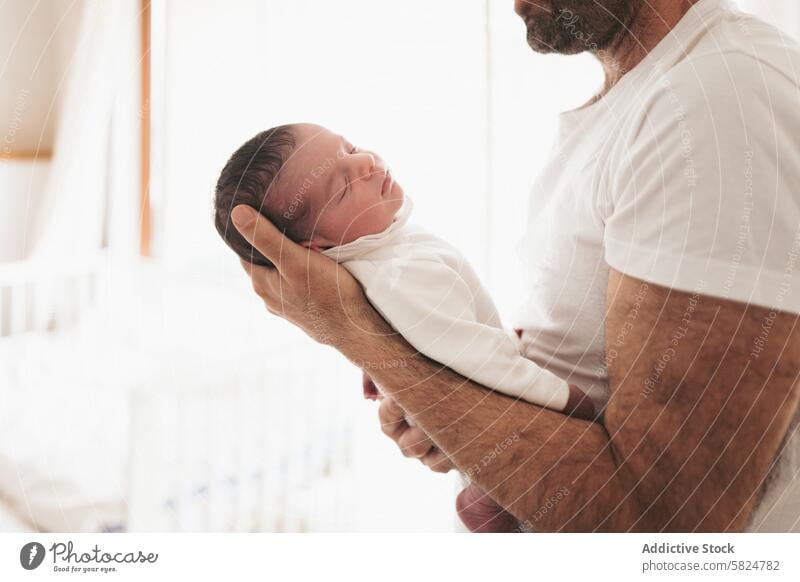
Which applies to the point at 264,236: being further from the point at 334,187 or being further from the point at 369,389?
the point at 369,389

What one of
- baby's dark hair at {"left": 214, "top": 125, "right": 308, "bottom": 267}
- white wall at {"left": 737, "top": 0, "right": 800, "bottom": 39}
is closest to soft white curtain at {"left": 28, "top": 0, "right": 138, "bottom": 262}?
baby's dark hair at {"left": 214, "top": 125, "right": 308, "bottom": 267}

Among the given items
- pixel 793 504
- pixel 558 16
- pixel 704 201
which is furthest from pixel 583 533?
pixel 558 16

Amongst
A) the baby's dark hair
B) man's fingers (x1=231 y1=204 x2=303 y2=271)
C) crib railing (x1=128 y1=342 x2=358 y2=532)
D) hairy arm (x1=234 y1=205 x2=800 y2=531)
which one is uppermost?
the baby's dark hair

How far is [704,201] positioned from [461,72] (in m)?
0.30

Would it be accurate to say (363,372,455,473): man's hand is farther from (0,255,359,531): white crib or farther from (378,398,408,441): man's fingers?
(0,255,359,531): white crib

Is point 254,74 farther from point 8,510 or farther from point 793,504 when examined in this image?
point 793,504

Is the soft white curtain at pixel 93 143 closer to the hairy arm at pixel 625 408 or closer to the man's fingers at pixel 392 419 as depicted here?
the hairy arm at pixel 625 408

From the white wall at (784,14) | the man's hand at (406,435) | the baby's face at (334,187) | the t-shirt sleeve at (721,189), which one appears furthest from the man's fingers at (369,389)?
the white wall at (784,14)

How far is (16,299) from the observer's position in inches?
23.5

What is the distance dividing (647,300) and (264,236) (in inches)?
10.4

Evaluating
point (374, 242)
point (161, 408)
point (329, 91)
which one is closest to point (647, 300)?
point (374, 242)

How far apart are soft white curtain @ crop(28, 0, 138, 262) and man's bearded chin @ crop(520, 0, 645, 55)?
0.31 metres

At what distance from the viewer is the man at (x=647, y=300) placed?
1.53ft

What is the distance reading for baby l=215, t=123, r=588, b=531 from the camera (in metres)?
0.52
